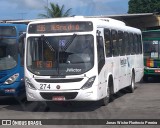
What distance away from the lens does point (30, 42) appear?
1448 centimetres

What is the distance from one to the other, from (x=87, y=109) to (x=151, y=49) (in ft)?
37.0

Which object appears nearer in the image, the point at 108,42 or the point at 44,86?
the point at 44,86

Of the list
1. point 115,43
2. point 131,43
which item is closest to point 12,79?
point 115,43

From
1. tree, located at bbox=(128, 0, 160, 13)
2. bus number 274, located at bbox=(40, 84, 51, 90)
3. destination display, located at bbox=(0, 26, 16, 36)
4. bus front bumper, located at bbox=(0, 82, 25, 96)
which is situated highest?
tree, located at bbox=(128, 0, 160, 13)

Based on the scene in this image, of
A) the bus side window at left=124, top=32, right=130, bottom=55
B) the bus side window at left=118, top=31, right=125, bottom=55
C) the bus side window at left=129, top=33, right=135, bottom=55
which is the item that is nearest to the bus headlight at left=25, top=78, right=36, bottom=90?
the bus side window at left=118, top=31, right=125, bottom=55

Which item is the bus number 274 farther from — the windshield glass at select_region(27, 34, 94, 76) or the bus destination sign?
the bus destination sign

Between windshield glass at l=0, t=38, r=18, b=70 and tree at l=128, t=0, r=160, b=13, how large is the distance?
56183 millimetres

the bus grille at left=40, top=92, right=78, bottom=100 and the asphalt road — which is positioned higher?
the bus grille at left=40, top=92, right=78, bottom=100

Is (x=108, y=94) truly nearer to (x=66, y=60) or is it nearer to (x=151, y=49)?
(x=66, y=60)

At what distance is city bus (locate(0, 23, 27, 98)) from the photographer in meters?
15.9

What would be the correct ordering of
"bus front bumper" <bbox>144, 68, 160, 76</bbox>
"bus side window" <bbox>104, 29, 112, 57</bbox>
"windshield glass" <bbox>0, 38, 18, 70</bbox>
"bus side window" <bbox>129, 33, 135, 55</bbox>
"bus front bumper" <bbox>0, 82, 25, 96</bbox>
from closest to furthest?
"bus side window" <bbox>104, 29, 112, 57</bbox> → "bus front bumper" <bbox>0, 82, 25, 96</bbox> → "windshield glass" <bbox>0, 38, 18, 70</bbox> → "bus side window" <bbox>129, 33, 135, 55</bbox> → "bus front bumper" <bbox>144, 68, 160, 76</bbox>

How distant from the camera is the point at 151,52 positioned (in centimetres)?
2527

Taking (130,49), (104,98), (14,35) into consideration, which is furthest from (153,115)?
(130,49)

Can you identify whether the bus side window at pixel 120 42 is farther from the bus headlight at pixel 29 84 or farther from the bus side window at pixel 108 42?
the bus headlight at pixel 29 84
